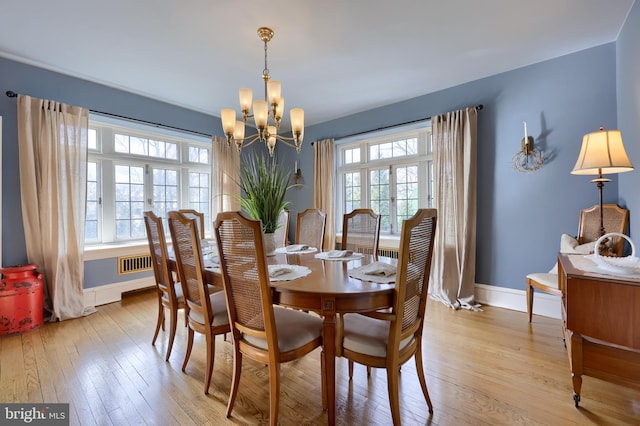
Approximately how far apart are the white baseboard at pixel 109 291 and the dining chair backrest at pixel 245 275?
2792 millimetres

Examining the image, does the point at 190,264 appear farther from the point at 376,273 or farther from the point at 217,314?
the point at 376,273

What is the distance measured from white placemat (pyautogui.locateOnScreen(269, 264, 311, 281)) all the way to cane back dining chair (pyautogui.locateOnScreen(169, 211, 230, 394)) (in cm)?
43

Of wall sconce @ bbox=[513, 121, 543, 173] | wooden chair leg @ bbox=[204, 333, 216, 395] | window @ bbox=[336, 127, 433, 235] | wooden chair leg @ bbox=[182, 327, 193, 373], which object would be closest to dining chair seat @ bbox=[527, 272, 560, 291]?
wall sconce @ bbox=[513, 121, 543, 173]

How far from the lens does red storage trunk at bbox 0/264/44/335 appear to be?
2.53 metres

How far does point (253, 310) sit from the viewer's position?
143 centimetres

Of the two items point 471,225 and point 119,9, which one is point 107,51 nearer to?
point 119,9

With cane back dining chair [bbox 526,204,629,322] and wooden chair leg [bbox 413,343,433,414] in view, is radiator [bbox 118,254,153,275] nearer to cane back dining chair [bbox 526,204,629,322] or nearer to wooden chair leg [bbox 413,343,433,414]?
wooden chair leg [bbox 413,343,433,414]

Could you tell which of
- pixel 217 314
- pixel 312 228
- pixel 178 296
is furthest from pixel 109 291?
pixel 312 228

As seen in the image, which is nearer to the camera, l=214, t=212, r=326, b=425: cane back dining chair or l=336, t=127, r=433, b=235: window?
l=214, t=212, r=326, b=425: cane back dining chair

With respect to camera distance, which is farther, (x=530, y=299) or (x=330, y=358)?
(x=530, y=299)

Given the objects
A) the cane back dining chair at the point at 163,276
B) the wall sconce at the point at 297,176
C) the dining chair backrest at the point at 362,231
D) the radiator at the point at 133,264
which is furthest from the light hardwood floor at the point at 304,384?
the wall sconce at the point at 297,176

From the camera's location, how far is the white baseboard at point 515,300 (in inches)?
113

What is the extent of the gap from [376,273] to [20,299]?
322cm

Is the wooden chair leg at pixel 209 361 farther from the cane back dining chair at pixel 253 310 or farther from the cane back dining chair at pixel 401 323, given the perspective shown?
the cane back dining chair at pixel 401 323
